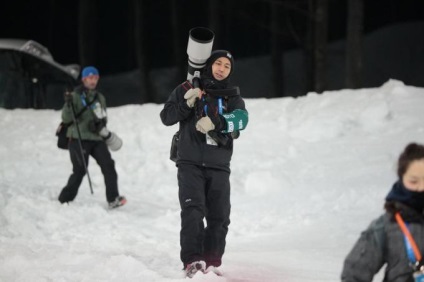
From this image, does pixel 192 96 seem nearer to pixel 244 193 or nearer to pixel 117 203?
pixel 117 203

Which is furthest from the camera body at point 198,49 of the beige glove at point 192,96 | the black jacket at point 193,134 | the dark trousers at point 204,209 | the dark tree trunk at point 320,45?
the dark tree trunk at point 320,45

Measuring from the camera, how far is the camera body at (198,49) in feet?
18.1

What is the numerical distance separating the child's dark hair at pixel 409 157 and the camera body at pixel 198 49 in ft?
8.02

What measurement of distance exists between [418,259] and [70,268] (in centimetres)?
327

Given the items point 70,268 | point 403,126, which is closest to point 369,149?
point 403,126

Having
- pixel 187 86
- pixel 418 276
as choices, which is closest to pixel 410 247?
pixel 418 276

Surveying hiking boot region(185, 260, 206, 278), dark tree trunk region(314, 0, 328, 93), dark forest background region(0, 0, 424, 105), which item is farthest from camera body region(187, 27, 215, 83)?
dark forest background region(0, 0, 424, 105)

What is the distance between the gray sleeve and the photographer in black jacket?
6.95 ft

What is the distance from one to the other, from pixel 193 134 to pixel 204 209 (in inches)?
23.5

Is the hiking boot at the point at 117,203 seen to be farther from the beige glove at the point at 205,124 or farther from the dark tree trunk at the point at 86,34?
the dark tree trunk at the point at 86,34

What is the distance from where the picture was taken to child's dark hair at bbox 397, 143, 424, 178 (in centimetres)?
341

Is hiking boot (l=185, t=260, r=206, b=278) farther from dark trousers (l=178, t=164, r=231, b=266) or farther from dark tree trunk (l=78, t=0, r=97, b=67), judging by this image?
dark tree trunk (l=78, t=0, r=97, b=67)

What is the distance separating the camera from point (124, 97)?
34.9m

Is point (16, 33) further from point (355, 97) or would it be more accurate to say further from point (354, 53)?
point (355, 97)
